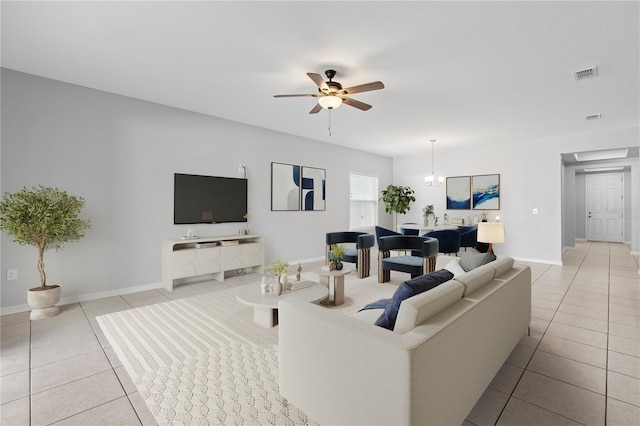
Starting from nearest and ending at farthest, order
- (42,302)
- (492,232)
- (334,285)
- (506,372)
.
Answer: (506,372), (42,302), (492,232), (334,285)

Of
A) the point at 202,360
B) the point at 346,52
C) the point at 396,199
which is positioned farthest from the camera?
the point at 396,199

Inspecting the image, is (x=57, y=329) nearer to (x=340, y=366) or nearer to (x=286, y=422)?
(x=286, y=422)

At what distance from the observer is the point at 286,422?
5.60ft

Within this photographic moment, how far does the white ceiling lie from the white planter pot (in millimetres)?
2501

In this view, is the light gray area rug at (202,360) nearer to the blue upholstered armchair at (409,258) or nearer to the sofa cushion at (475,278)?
the blue upholstered armchair at (409,258)

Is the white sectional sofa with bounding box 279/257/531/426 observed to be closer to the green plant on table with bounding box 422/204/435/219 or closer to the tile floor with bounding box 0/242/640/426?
the tile floor with bounding box 0/242/640/426

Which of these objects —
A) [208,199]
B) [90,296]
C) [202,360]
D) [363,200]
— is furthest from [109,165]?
[363,200]

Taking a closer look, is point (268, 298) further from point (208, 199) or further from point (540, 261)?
point (540, 261)

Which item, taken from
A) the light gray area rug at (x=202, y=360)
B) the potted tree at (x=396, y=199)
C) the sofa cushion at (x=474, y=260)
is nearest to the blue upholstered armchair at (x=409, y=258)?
the light gray area rug at (x=202, y=360)

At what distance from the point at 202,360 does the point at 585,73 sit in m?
4.92

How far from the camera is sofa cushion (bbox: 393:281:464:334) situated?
1400mm

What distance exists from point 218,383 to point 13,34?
357 centimetres

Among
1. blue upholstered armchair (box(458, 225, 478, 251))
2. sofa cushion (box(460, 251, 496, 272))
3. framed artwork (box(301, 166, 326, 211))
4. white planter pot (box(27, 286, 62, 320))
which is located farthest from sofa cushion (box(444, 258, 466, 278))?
white planter pot (box(27, 286, 62, 320))

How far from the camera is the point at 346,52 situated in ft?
9.62
